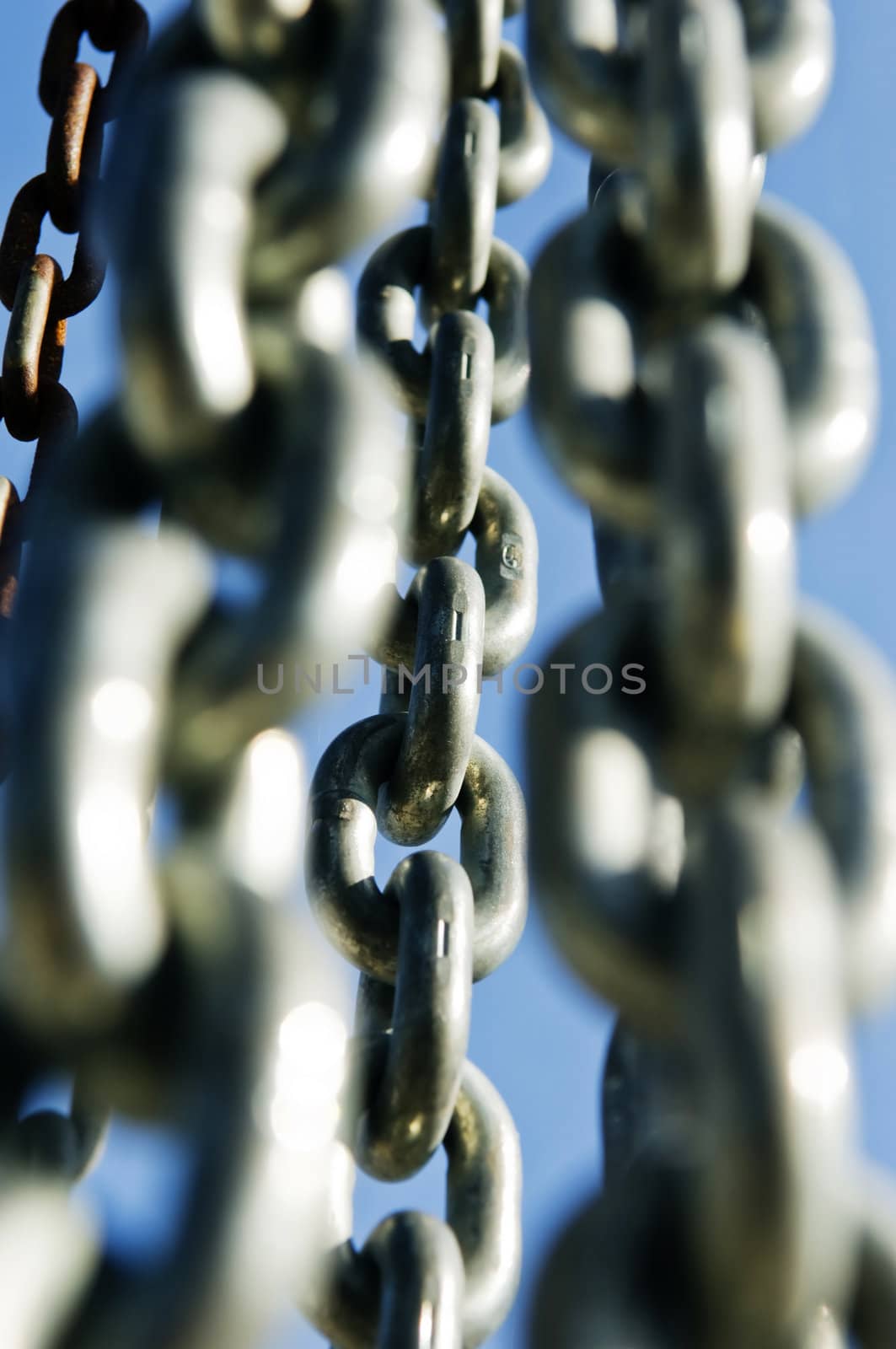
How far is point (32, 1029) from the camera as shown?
0.42 meters

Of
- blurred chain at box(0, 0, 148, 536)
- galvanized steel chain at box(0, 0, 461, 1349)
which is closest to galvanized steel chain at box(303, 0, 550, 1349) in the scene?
blurred chain at box(0, 0, 148, 536)

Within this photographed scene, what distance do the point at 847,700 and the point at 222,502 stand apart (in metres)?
0.19

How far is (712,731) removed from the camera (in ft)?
1.58

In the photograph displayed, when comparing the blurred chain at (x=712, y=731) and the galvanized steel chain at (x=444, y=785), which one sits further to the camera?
the galvanized steel chain at (x=444, y=785)

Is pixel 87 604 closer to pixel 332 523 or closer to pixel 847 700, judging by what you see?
pixel 332 523

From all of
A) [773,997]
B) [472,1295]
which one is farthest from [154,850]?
[472,1295]

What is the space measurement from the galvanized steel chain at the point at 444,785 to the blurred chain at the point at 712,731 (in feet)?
0.75

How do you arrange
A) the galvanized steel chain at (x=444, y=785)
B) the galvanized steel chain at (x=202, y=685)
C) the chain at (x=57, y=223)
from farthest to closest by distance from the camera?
the chain at (x=57, y=223) < the galvanized steel chain at (x=444, y=785) < the galvanized steel chain at (x=202, y=685)

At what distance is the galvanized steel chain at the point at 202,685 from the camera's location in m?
0.38

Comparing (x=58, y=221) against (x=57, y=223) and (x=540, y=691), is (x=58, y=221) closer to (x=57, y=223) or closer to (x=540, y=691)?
(x=57, y=223)

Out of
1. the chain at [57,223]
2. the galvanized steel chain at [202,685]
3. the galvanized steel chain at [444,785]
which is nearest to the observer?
the galvanized steel chain at [202,685]

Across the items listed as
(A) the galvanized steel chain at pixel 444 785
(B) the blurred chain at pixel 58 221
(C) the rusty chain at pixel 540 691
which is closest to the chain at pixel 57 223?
(B) the blurred chain at pixel 58 221

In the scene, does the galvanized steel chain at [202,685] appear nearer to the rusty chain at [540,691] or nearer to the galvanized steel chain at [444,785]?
the rusty chain at [540,691]

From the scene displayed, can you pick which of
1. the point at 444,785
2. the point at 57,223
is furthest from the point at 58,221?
the point at 444,785
